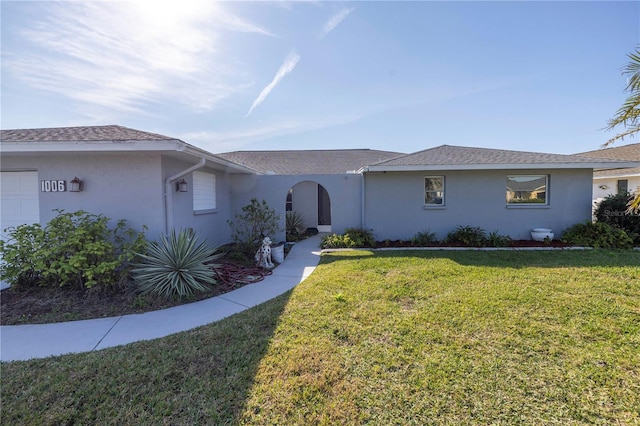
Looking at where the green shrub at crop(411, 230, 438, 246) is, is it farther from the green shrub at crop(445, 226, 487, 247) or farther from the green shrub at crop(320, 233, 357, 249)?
the green shrub at crop(320, 233, 357, 249)

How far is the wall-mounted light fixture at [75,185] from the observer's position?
20.4ft

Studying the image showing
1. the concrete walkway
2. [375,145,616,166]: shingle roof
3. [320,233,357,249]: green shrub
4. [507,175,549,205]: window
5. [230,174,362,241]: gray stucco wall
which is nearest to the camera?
the concrete walkway

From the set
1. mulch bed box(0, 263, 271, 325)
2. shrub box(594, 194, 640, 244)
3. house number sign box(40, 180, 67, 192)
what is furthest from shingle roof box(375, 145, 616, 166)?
house number sign box(40, 180, 67, 192)

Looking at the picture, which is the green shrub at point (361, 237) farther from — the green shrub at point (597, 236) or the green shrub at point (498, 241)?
the green shrub at point (597, 236)

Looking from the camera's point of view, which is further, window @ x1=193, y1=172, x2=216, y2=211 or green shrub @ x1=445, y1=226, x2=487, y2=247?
green shrub @ x1=445, y1=226, x2=487, y2=247

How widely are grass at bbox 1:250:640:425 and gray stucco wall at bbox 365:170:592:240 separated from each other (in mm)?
5755

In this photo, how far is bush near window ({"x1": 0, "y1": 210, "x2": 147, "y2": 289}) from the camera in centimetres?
516

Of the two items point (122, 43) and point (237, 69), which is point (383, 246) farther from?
point (122, 43)

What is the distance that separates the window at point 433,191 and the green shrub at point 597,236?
14.7 ft

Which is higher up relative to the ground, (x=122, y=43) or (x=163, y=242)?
(x=122, y=43)

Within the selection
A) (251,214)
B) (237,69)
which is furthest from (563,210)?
(237,69)

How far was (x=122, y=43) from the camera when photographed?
7.12 metres

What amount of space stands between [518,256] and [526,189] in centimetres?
398

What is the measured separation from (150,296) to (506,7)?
1150cm
